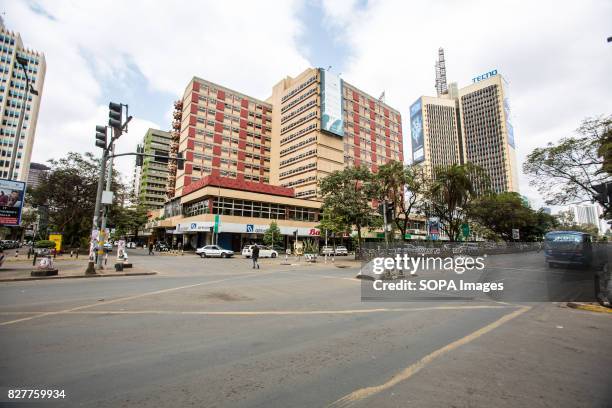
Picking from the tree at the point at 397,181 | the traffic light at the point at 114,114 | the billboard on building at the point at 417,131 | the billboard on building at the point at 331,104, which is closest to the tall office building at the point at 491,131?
the billboard on building at the point at 417,131

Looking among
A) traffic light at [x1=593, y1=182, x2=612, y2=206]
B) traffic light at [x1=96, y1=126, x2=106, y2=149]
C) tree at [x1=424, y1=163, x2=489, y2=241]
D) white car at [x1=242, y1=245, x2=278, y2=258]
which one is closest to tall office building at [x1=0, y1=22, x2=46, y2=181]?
white car at [x1=242, y1=245, x2=278, y2=258]

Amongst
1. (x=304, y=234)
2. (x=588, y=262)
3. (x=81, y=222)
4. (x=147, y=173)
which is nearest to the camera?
(x=588, y=262)

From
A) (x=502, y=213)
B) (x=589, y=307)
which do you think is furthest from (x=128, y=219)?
(x=502, y=213)

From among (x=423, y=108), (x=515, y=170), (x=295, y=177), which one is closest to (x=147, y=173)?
(x=295, y=177)

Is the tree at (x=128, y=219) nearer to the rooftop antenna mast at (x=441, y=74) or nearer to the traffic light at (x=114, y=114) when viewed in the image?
the traffic light at (x=114, y=114)

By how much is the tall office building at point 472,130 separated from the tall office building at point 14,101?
142502mm

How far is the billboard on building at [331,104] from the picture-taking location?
57.6 metres

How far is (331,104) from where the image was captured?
59.0 meters

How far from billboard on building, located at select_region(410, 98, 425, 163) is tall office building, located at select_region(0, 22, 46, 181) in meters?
140

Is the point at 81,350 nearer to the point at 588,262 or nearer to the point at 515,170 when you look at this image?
the point at 588,262

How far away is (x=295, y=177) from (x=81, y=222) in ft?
119

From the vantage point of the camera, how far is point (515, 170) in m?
122

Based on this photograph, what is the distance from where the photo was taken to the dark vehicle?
19.6 m

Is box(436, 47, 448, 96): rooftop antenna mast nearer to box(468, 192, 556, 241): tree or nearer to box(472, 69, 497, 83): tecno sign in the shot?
box(472, 69, 497, 83): tecno sign
